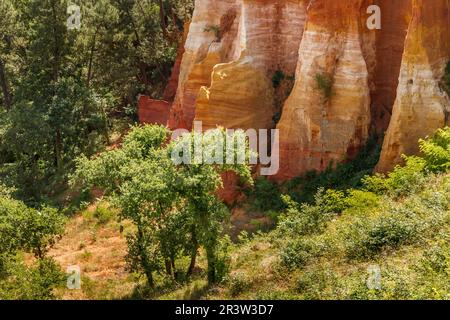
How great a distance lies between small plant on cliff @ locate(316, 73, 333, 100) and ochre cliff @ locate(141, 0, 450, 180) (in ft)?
0.10

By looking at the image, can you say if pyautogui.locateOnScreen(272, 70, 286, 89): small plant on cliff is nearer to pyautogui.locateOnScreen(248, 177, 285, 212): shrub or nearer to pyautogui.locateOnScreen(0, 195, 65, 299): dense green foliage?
pyautogui.locateOnScreen(248, 177, 285, 212): shrub

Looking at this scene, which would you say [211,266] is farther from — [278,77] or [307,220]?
[278,77]

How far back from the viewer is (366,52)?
19719 mm

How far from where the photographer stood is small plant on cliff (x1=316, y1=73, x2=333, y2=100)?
19500 millimetres

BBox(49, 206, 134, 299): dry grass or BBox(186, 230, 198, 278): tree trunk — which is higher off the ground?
BBox(186, 230, 198, 278): tree trunk

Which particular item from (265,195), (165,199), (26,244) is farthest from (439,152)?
(26,244)

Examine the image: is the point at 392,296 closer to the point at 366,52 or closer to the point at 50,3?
the point at 366,52

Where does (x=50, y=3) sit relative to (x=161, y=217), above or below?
above

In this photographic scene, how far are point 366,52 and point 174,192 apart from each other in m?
9.04

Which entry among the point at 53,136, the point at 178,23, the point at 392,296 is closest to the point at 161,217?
the point at 392,296

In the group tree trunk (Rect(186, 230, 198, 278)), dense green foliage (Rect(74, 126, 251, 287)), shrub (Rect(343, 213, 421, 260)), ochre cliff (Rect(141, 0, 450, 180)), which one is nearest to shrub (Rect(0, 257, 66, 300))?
dense green foliage (Rect(74, 126, 251, 287))

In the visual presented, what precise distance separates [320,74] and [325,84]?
37 cm

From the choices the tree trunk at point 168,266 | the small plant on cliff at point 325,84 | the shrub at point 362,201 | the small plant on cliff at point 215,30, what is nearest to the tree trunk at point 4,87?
the small plant on cliff at point 215,30

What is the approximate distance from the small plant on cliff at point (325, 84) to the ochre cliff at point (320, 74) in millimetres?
31
